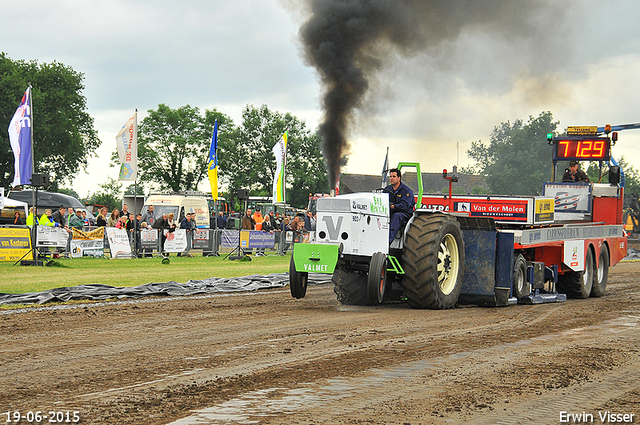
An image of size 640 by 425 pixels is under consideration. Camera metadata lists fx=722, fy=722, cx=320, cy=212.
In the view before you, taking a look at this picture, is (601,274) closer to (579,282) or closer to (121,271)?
(579,282)

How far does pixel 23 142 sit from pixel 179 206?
15.1 m

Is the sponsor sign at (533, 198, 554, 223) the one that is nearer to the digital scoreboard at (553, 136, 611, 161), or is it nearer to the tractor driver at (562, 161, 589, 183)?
the tractor driver at (562, 161, 589, 183)

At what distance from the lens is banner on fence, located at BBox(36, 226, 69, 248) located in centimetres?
2047

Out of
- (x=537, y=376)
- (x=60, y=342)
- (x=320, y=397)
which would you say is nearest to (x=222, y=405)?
(x=320, y=397)

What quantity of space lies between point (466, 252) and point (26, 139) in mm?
13656

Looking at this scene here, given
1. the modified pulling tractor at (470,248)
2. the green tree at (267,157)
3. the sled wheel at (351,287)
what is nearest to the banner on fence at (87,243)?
the modified pulling tractor at (470,248)

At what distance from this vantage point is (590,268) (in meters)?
14.3

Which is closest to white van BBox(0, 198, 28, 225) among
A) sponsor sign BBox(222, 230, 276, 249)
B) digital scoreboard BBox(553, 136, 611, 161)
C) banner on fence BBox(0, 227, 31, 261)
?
sponsor sign BBox(222, 230, 276, 249)

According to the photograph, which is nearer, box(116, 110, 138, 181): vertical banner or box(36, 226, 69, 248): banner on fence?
box(36, 226, 69, 248): banner on fence

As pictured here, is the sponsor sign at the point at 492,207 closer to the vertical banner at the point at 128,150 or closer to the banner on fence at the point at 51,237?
the banner on fence at the point at 51,237

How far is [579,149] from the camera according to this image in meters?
16.0

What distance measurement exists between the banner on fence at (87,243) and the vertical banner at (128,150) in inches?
91.3

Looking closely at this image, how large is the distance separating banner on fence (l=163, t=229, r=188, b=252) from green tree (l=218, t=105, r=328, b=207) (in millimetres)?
48689

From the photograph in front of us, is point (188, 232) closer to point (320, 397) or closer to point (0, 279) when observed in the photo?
point (0, 279)
